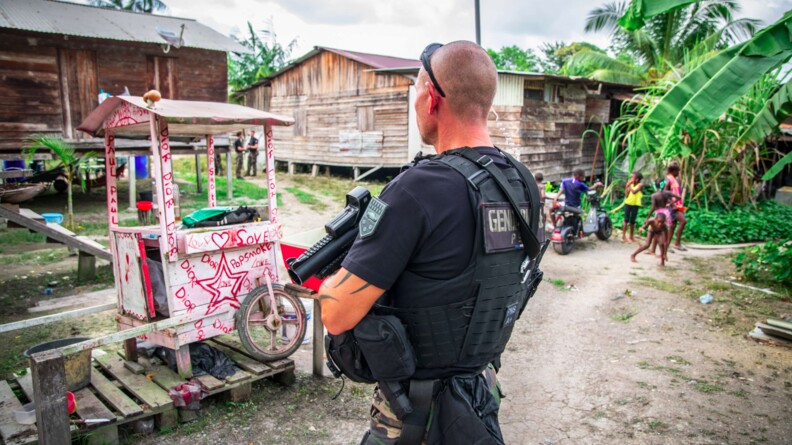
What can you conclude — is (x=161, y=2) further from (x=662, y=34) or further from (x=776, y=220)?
(x=776, y=220)

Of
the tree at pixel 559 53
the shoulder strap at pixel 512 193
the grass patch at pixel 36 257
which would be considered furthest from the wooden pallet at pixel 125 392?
the tree at pixel 559 53

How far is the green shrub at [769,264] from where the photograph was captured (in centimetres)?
783

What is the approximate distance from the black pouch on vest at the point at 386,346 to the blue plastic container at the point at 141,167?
18.9 meters

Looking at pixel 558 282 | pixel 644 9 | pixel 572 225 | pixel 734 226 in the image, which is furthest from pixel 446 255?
pixel 734 226

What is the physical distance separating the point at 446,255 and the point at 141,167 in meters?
19.3

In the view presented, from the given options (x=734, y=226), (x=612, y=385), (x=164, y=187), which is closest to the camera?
(x=164, y=187)

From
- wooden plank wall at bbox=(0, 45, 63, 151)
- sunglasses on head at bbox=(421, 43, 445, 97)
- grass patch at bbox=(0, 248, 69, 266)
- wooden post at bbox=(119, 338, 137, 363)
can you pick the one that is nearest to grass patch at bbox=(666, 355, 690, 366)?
sunglasses on head at bbox=(421, 43, 445, 97)

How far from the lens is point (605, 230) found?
438 inches

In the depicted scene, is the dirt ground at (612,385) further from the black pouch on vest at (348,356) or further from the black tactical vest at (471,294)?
the black tactical vest at (471,294)

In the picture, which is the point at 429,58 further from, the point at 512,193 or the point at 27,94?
the point at 27,94

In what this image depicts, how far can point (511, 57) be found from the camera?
39.3 m

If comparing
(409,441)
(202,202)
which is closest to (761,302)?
(409,441)

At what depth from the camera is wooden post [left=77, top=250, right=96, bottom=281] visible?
25.4 ft

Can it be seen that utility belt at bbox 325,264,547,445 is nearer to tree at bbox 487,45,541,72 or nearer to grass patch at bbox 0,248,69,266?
grass patch at bbox 0,248,69,266
